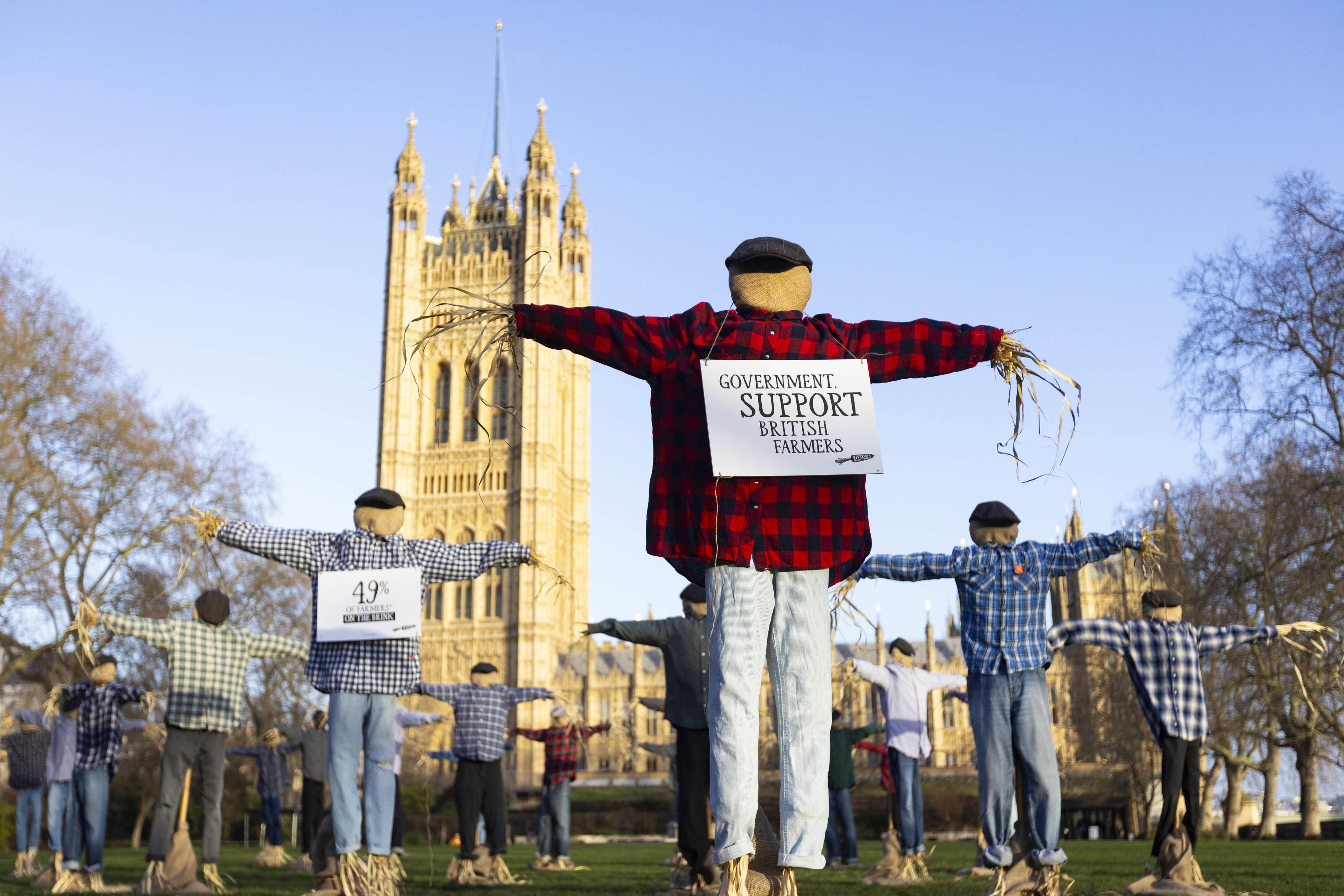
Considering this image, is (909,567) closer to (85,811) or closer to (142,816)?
(85,811)

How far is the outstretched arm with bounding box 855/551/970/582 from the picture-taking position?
5492mm

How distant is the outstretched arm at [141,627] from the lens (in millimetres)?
7223

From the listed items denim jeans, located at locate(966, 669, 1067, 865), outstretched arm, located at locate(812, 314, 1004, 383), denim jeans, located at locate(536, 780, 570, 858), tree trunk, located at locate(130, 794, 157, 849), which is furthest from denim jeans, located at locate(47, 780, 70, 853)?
tree trunk, located at locate(130, 794, 157, 849)

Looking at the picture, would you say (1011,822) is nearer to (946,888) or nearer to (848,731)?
(946,888)

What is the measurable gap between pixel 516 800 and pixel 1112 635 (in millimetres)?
48251

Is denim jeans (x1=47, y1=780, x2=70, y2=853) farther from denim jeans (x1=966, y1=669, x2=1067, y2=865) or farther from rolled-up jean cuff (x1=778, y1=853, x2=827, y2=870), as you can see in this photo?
rolled-up jean cuff (x1=778, y1=853, x2=827, y2=870)

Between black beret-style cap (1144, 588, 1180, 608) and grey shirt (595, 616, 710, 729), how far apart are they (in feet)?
8.35

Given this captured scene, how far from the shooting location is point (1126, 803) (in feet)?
114

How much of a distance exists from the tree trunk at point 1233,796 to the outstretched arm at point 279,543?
89.3 feet

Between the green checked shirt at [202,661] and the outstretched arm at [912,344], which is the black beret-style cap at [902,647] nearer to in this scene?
the green checked shirt at [202,661]

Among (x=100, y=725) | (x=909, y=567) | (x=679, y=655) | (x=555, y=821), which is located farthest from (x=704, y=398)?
(x=555, y=821)

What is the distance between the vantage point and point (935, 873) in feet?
29.6

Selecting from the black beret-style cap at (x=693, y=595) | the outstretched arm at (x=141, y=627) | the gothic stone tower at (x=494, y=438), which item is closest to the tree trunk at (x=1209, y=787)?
the black beret-style cap at (x=693, y=595)

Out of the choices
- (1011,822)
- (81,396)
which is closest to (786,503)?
(1011,822)
